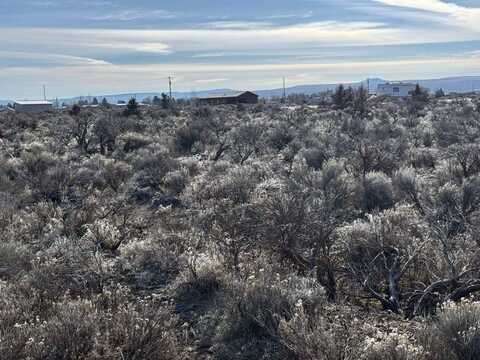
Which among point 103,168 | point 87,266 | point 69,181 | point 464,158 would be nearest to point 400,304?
point 87,266

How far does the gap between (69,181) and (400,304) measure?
11194 mm

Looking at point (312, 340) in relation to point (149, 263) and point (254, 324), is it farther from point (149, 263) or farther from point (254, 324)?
A: point (149, 263)

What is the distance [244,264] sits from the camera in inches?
292

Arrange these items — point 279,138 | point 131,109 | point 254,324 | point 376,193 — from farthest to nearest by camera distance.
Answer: point 131,109 → point 279,138 → point 376,193 → point 254,324

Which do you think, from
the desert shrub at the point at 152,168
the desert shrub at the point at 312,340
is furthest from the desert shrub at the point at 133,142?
the desert shrub at the point at 312,340

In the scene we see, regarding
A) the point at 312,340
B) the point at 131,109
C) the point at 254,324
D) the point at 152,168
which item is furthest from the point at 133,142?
the point at 131,109

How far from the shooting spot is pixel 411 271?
23.5 feet

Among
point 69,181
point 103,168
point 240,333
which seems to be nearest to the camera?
point 240,333

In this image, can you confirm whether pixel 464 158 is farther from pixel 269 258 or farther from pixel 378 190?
pixel 269 258

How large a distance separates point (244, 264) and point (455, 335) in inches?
137

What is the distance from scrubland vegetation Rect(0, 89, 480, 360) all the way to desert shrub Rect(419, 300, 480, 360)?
0.04ft

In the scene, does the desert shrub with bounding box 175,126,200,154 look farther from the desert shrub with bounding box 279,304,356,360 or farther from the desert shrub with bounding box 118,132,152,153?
the desert shrub with bounding box 279,304,356,360

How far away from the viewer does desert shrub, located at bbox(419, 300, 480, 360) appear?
14.0 feet

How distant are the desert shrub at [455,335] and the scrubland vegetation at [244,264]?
14mm
